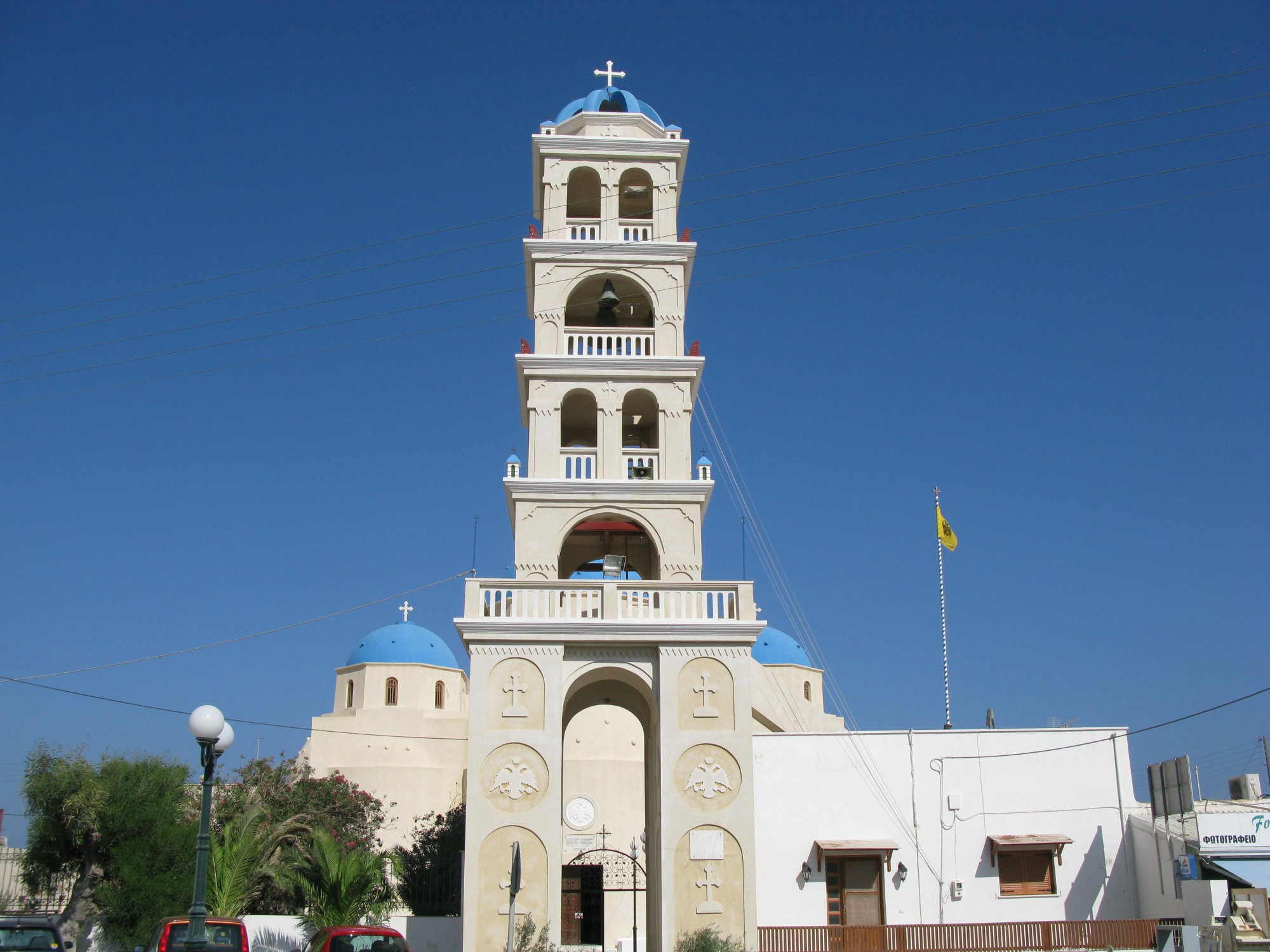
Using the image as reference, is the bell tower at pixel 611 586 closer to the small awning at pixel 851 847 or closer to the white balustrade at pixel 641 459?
the white balustrade at pixel 641 459

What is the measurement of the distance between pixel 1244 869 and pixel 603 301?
1853cm

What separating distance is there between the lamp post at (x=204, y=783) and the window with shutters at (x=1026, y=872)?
17079mm

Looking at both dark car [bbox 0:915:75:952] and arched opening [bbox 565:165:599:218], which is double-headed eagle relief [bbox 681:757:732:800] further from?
arched opening [bbox 565:165:599:218]

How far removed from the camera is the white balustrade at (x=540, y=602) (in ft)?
76.2

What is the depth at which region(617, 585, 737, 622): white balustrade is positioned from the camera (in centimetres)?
2342

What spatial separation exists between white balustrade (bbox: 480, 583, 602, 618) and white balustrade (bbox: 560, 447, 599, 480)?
3.30 m

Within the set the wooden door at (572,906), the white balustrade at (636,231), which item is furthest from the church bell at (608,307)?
the wooden door at (572,906)

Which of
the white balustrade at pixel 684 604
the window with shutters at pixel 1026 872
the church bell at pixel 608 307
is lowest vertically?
the window with shutters at pixel 1026 872

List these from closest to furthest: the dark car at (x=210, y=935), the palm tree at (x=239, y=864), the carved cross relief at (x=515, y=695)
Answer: the dark car at (x=210, y=935) → the carved cross relief at (x=515, y=695) → the palm tree at (x=239, y=864)

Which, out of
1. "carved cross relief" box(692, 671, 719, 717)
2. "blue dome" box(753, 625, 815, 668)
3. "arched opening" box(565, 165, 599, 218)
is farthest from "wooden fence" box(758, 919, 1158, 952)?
"blue dome" box(753, 625, 815, 668)

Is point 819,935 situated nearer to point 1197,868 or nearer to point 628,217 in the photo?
point 1197,868

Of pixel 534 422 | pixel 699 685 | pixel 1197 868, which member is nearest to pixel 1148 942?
pixel 1197 868

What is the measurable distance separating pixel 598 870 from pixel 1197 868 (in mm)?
15340

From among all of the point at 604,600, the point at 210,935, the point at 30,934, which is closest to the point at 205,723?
the point at 30,934
